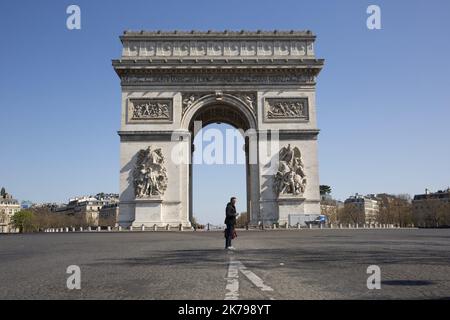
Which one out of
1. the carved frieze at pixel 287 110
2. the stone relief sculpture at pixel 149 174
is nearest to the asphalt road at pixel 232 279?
the stone relief sculpture at pixel 149 174

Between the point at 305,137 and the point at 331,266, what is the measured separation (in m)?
29.3

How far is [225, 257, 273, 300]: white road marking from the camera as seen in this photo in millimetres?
5430

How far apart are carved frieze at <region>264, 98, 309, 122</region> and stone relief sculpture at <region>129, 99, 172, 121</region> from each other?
765 centimetres

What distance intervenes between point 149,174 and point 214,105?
7.87 meters

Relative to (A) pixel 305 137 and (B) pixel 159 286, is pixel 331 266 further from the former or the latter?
(A) pixel 305 137

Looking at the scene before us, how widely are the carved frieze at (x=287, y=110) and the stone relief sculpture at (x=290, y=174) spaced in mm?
2402

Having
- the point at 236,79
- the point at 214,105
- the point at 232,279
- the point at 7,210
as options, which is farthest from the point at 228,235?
the point at 7,210

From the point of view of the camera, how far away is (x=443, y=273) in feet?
24.0

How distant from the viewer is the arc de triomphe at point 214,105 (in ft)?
118
